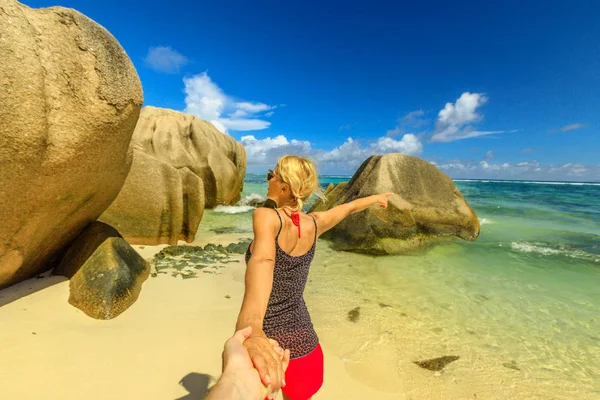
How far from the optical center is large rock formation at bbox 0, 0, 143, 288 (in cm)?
314

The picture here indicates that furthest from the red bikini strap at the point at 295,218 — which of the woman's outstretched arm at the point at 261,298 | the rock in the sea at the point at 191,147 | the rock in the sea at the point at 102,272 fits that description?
the rock in the sea at the point at 191,147

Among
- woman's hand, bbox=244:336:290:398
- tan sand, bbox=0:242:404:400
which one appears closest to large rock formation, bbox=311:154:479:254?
tan sand, bbox=0:242:404:400

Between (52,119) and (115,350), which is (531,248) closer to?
(115,350)

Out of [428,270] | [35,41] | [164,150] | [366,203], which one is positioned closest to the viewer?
[366,203]

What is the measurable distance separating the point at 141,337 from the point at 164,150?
13685 millimetres

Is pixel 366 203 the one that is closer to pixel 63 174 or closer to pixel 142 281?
pixel 63 174

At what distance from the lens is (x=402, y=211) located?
8695mm

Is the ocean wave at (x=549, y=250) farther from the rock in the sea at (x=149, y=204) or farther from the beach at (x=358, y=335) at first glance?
the rock in the sea at (x=149, y=204)

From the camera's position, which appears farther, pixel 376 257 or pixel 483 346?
pixel 376 257

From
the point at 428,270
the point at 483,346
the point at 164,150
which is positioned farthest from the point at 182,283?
the point at 164,150

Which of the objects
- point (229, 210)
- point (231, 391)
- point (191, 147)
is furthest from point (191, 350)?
point (191, 147)

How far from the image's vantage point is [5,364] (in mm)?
2828

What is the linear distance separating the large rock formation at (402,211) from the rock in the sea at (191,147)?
8.27 meters

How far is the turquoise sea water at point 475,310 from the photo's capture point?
3695 mm
